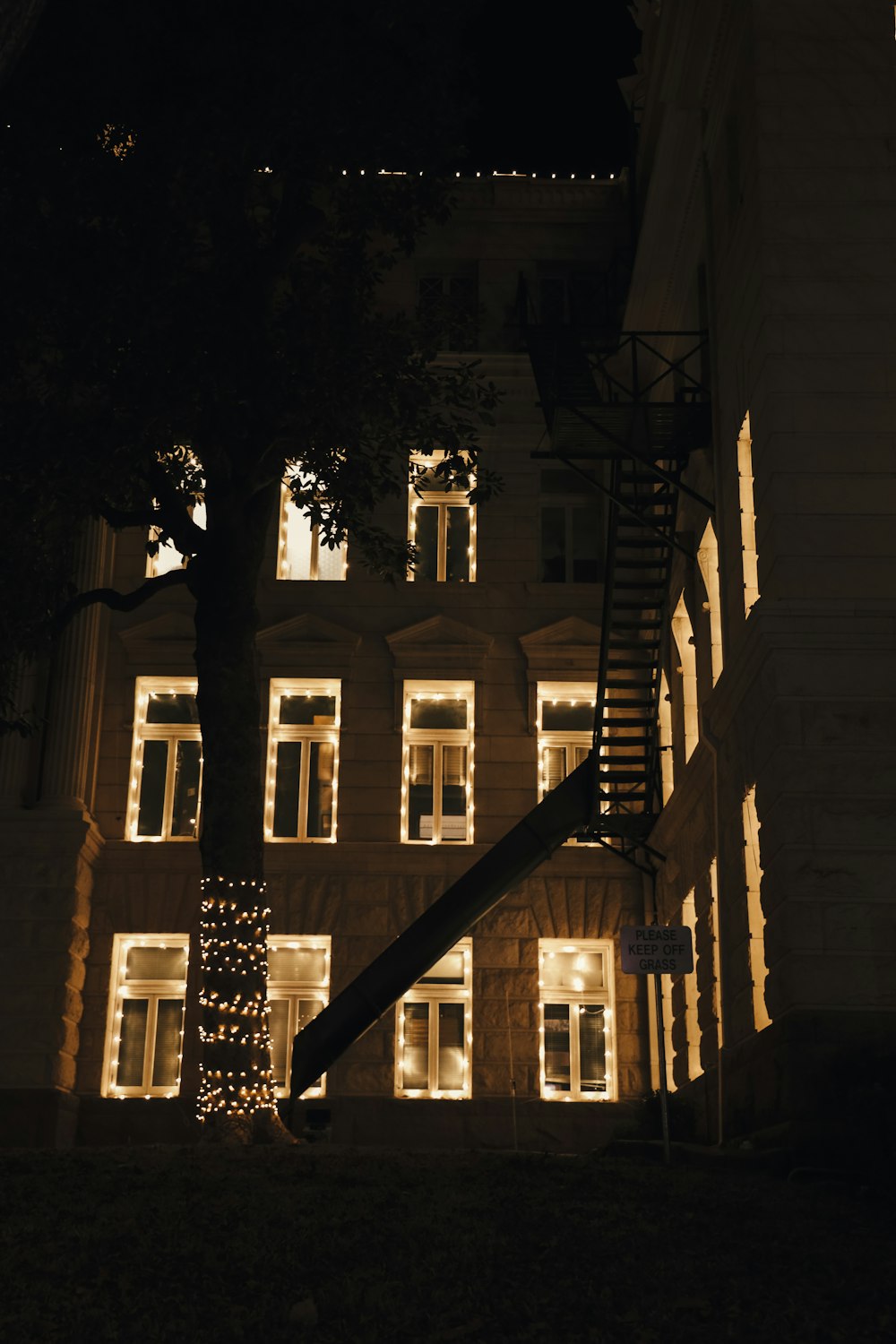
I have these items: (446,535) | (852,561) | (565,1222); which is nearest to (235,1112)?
(565,1222)

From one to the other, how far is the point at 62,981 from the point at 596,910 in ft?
30.5

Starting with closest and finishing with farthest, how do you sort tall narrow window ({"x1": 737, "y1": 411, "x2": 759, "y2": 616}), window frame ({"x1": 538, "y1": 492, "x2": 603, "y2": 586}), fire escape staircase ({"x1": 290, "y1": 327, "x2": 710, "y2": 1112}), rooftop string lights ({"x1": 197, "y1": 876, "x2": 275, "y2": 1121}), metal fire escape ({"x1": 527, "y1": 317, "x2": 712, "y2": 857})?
rooftop string lights ({"x1": 197, "y1": 876, "x2": 275, "y2": 1121}), tall narrow window ({"x1": 737, "y1": 411, "x2": 759, "y2": 616}), metal fire escape ({"x1": 527, "y1": 317, "x2": 712, "y2": 857}), fire escape staircase ({"x1": 290, "y1": 327, "x2": 710, "y2": 1112}), window frame ({"x1": 538, "y1": 492, "x2": 603, "y2": 586})

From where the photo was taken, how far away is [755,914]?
A: 18.4 metres

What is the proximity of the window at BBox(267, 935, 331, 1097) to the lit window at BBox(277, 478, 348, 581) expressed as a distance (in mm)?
6902

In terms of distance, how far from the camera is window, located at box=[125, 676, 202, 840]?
94.5 ft

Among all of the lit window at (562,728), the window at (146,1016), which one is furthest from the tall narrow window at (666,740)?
the window at (146,1016)

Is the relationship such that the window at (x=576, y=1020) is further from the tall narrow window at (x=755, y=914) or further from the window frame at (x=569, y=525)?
the tall narrow window at (x=755, y=914)

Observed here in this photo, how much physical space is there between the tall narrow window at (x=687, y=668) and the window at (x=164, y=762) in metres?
9.13

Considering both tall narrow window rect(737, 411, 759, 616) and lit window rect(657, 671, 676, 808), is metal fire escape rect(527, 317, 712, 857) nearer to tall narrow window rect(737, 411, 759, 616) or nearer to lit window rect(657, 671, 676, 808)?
lit window rect(657, 671, 676, 808)

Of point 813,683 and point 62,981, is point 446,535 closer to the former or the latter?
point 62,981

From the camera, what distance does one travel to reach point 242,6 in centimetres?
1950

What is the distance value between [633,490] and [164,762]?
33.0 feet

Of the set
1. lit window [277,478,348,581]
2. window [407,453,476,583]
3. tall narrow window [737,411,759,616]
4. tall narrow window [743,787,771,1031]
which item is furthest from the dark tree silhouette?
window [407,453,476,583]

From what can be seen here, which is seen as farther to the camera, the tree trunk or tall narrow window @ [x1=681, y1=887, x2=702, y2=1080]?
tall narrow window @ [x1=681, y1=887, x2=702, y2=1080]
